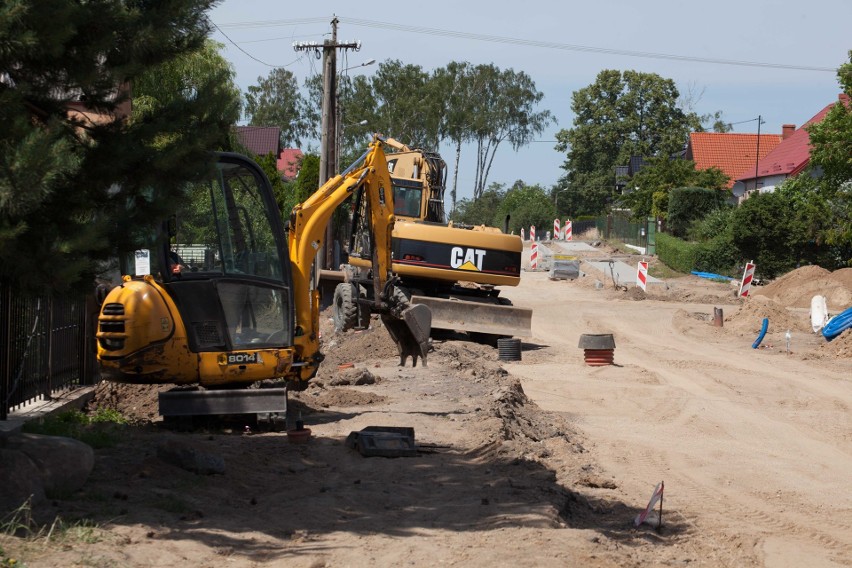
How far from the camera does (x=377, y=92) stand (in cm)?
7144

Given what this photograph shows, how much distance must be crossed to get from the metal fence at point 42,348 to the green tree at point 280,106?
6793 centimetres

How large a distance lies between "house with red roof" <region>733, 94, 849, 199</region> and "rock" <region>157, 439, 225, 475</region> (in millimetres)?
48684

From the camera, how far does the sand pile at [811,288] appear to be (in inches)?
1256

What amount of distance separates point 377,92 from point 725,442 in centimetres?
6040

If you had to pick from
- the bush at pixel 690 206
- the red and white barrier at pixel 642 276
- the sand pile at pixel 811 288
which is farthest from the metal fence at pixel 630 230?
the sand pile at pixel 811 288

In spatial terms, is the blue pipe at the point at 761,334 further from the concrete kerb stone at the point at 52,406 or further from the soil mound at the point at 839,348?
the concrete kerb stone at the point at 52,406

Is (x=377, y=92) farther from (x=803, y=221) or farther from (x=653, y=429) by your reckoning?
(x=653, y=429)

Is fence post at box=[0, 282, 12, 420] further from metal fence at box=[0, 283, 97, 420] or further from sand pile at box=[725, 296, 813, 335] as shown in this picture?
sand pile at box=[725, 296, 813, 335]

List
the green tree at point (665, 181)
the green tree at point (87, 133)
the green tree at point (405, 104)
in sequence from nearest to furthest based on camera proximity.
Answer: the green tree at point (87, 133)
the green tree at point (665, 181)
the green tree at point (405, 104)

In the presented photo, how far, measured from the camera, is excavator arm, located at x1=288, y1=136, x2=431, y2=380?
12.0m

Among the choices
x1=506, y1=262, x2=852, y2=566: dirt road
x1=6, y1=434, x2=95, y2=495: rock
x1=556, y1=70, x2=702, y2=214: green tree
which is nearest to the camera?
x1=6, y1=434, x2=95, y2=495: rock

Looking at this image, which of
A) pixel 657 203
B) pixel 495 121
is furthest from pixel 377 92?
pixel 657 203

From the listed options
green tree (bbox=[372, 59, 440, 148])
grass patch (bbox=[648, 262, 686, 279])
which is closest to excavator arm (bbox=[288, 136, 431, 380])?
grass patch (bbox=[648, 262, 686, 279])

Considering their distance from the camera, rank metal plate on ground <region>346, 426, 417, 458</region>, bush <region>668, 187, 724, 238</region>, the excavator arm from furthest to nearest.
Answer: bush <region>668, 187, 724, 238</region>, the excavator arm, metal plate on ground <region>346, 426, 417, 458</region>
